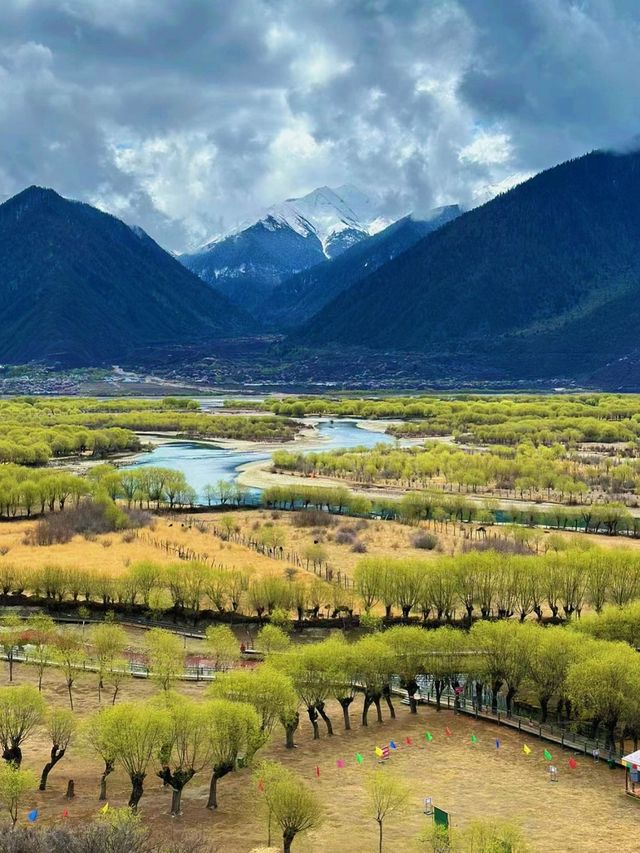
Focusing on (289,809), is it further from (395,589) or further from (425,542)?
(425,542)

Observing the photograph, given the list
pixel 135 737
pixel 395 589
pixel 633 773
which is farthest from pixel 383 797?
pixel 395 589

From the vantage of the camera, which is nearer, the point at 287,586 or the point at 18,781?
the point at 18,781

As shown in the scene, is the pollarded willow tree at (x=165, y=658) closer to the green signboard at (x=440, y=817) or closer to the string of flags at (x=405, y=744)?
the string of flags at (x=405, y=744)

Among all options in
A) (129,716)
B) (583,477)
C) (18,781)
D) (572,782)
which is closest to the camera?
(18,781)

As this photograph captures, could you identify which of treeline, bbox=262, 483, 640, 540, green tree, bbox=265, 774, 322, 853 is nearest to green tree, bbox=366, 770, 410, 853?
green tree, bbox=265, 774, 322, 853

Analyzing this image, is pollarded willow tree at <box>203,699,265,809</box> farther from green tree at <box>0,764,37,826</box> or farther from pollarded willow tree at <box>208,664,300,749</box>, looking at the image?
green tree at <box>0,764,37,826</box>

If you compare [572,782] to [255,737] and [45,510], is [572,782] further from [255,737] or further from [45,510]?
[45,510]

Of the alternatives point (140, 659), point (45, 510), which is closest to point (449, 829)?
point (140, 659)
